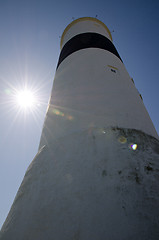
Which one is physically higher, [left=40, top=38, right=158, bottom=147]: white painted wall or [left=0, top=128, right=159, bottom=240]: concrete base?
A: [left=40, top=38, right=158, bottom=147]: white painted wall

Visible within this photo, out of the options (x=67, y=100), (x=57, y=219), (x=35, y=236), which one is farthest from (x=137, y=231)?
(x=67, y=100)

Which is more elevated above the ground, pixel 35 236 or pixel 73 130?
pixel 73 130

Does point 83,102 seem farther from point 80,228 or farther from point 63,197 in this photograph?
point 80,228

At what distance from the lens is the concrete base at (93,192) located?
1073 millimetres

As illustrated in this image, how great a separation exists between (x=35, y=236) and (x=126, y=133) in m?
1.34

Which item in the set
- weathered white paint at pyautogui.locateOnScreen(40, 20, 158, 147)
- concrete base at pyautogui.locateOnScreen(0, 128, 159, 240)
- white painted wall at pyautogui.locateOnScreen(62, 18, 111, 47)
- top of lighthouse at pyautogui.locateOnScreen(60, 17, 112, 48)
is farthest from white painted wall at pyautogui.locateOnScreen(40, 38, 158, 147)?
top of lighthouse at pyautogui.locateOnScreen(60, 17, 112, 48)

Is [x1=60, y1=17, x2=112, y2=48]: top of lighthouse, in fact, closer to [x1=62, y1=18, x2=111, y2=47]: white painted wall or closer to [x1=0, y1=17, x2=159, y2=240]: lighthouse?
[x1=62, y1=18, x2=111, y2=47]: white painted wall

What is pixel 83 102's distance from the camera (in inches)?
89.7

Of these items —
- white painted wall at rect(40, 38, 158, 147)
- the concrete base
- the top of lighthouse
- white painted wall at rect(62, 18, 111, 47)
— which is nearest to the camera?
the concrete base

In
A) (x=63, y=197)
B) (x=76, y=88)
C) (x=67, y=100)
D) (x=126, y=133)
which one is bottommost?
(x=63, y=197)

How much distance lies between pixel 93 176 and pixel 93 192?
15 centimetres

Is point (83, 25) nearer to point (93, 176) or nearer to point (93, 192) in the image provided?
point (93, 176)

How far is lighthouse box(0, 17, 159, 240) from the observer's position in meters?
1.10

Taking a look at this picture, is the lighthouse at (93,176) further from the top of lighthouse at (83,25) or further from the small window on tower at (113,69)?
the top of lighthouse at (83,25)
